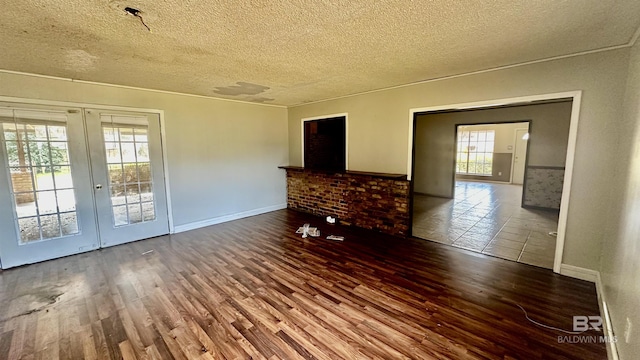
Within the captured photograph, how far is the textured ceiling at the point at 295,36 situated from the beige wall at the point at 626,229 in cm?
71

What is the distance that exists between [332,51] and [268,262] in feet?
8.58

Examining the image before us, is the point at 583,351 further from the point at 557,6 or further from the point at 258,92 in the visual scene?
the point at 258,92

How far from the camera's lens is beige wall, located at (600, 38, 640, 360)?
159 centimetres

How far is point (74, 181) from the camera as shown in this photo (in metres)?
3.62

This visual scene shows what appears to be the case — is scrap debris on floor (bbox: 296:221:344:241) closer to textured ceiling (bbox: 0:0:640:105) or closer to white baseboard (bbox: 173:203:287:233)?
white baseboard (bbox: 173:203:287:233)

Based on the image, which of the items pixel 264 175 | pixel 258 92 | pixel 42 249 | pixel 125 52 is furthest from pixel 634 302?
pixel 42 249

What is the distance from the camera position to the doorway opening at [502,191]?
3910 millimetres

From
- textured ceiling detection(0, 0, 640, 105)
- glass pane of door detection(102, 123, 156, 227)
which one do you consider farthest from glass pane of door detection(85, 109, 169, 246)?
textured ceiling detection(0, 0, 640, 105)

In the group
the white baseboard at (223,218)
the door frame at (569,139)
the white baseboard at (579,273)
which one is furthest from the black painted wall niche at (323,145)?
the white baseboard at (579,273)

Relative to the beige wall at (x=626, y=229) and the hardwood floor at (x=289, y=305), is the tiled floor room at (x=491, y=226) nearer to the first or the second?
the hardwood floor at (x=289, y=305)

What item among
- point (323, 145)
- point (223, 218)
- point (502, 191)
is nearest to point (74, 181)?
point (223, 218)

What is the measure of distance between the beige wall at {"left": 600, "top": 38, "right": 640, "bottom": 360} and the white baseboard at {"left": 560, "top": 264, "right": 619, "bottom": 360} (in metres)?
0.07

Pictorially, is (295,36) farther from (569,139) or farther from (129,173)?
(129,173)

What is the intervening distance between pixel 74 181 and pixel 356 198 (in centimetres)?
430
